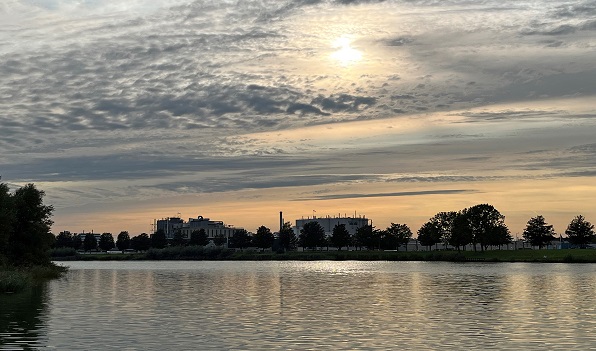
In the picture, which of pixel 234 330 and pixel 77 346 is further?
pixel 234 330

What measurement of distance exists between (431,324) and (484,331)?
4724mm

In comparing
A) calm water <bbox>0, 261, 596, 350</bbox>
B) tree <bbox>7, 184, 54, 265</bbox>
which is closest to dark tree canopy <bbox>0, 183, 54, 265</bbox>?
tree <bbox>7, 184, 54, 265</bbox>

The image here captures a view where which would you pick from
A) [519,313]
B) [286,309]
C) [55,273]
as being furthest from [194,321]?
[55,273]

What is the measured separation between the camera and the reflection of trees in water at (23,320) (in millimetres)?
43281

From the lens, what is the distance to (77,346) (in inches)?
1647

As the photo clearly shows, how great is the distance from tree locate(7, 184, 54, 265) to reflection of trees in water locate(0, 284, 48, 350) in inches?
1146

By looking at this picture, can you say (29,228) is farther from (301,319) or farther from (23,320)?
(301,319)

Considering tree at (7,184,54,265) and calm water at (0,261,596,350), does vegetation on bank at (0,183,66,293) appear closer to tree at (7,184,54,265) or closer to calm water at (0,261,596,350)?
tree at (7,184,54,265)


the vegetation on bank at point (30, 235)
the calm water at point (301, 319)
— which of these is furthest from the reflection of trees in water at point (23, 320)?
the vegetation on bank at point (30, 235)

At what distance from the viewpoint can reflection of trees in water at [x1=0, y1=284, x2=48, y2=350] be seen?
142ft

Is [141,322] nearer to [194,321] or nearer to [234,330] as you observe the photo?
[194,321]

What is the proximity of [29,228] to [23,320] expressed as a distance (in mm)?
59205

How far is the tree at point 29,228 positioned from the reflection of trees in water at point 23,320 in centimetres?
2910

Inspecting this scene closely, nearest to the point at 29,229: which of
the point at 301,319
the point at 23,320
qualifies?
the point at 23,320
